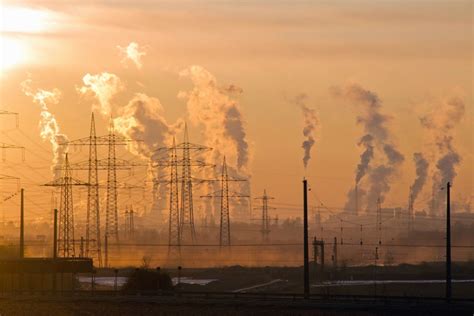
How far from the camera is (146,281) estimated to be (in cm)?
11212

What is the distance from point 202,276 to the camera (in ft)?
561

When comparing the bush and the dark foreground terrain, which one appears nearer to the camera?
the dark foreground terrain

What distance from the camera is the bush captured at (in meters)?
111

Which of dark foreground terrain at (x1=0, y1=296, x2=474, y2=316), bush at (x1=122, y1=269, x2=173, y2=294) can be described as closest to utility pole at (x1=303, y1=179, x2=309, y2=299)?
dark foreground terrain at (x1=0, y1=296, x2=474, y2=316)

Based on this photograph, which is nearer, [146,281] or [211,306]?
[211,306]

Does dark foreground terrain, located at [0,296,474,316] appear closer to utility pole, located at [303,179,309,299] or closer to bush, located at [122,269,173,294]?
utility pole, located at [303,179,309,299]

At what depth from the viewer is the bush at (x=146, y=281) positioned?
111125 mm

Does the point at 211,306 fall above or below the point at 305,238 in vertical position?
below

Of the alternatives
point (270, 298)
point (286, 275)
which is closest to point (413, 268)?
point (286, 275)

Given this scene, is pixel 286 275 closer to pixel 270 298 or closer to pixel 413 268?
pixel 413 268

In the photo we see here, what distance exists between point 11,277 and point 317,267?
68.3 meters

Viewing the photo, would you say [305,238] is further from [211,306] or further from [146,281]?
[146,281]

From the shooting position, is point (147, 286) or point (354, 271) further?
point (354, 271)

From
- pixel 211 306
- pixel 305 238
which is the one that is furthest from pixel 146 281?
pixel 211 306
